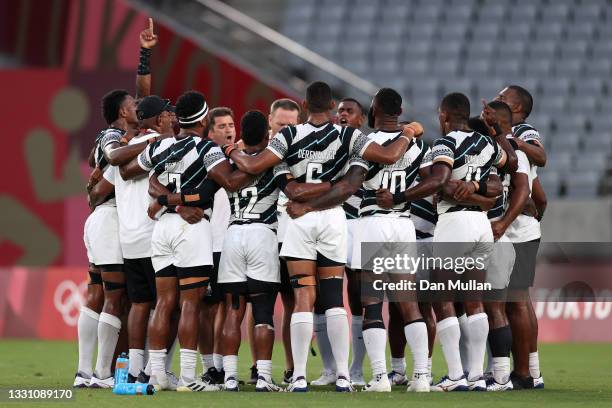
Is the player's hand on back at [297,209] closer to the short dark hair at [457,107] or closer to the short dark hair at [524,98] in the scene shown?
the short dark hair at [457,107]

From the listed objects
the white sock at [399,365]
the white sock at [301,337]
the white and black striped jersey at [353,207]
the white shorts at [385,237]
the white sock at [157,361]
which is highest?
the white and black striped jersey at [353,207]

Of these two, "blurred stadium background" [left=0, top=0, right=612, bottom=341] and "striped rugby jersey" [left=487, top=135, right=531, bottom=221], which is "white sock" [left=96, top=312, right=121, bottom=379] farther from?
"blurred stadium background" [left=0, top=0, right=612, bottom=341]

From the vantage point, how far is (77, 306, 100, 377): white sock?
34.1 feet

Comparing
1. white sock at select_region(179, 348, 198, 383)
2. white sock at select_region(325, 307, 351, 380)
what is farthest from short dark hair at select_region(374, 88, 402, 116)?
white sock at select_region(179, 348, 198, 383)

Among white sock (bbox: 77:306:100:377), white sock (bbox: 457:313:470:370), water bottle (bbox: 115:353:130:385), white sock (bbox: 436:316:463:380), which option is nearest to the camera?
water bottle (bbox: 115:353:130:385)

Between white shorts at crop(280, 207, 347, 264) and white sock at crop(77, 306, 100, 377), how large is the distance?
1.90 metres

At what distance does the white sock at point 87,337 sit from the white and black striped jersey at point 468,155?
3.09m

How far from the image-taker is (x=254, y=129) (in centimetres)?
993

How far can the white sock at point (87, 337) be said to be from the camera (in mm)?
10398

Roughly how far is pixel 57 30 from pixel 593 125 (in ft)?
33.0

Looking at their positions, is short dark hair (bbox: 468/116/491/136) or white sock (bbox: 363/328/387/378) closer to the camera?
white sock (bbox: 363/328/387/378)

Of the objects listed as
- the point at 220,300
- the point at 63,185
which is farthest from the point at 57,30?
the point at 220,300

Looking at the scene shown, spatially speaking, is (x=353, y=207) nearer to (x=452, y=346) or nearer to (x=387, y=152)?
(x=387, y=152)

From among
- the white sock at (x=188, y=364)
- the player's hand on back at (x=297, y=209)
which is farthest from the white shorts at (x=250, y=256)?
the white sock at (x=188, y=364)
